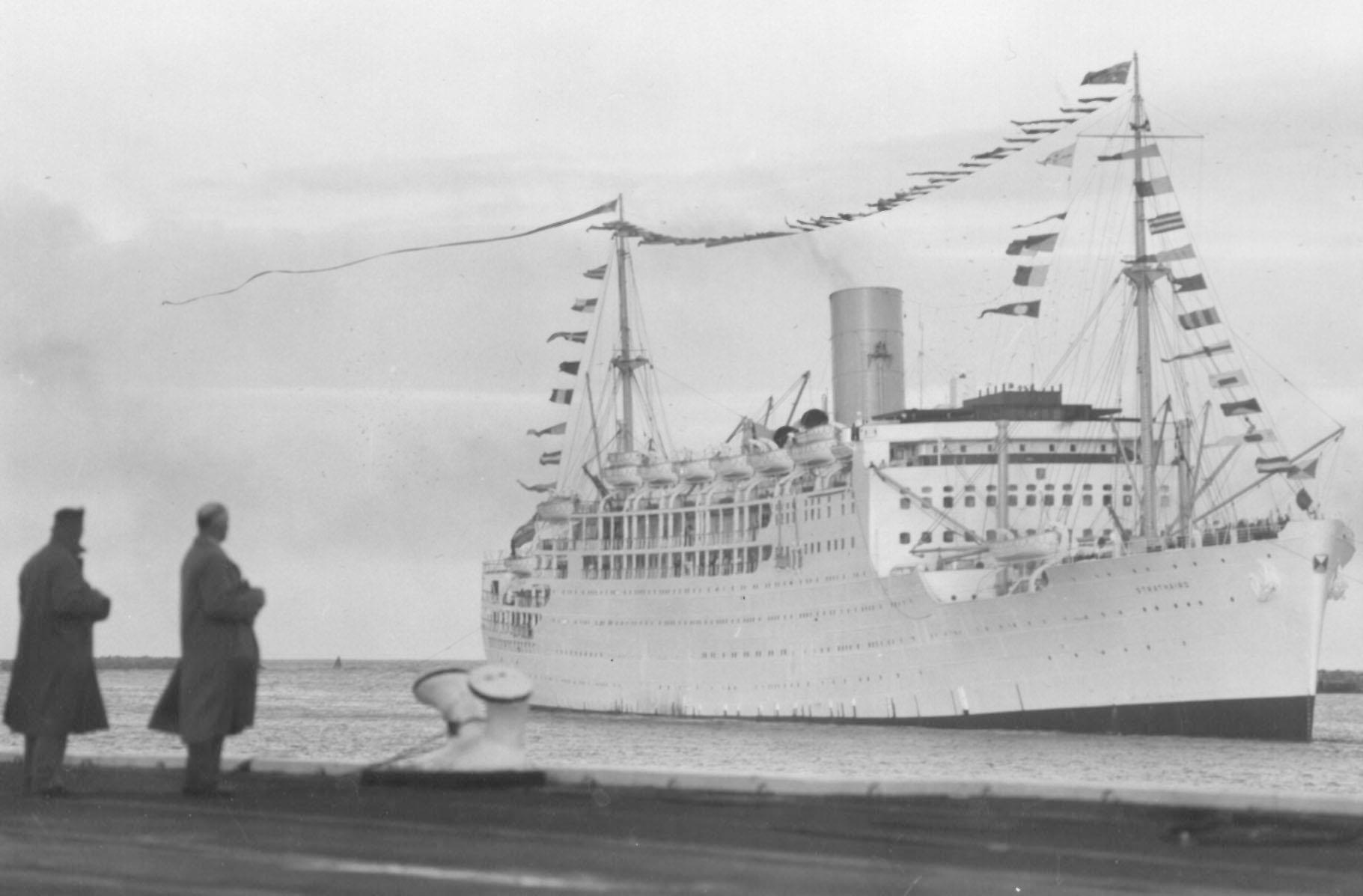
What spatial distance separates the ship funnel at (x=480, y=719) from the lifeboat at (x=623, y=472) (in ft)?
168

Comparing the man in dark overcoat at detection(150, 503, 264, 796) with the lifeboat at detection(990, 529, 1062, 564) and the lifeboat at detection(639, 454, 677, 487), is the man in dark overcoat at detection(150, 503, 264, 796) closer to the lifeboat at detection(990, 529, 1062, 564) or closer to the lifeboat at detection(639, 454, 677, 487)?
the lifeboat at detection(990, 529, 1062, 564)

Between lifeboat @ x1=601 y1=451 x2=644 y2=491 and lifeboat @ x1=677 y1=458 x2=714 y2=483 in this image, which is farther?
lifeboat @ x1=601 y1=451 x2=644 y2=491

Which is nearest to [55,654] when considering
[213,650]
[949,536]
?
[213,650]

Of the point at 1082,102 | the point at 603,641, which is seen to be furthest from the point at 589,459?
the point at 1082,102

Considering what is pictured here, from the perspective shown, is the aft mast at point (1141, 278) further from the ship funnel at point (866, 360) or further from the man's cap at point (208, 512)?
the man's cap at point (208, 512)

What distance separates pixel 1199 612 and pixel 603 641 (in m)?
23.1

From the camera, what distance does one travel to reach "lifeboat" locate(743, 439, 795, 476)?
52.5m

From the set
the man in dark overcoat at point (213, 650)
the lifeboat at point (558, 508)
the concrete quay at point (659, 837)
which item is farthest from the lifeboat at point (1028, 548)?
the man in dark overcoat at point (213, 650)

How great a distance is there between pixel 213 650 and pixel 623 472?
51.8 metres

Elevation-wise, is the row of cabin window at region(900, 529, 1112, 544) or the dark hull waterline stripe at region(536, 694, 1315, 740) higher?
the row of cabin window at region(900, 529, 1112, 544)

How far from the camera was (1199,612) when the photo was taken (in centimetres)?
4016

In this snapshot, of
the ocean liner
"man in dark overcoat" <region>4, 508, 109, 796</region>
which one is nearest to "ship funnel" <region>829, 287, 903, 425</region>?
the ocean liner

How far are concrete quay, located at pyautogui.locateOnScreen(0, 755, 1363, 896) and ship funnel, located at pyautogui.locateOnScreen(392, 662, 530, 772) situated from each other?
5.3 inches

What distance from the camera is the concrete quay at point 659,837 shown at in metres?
5.69
